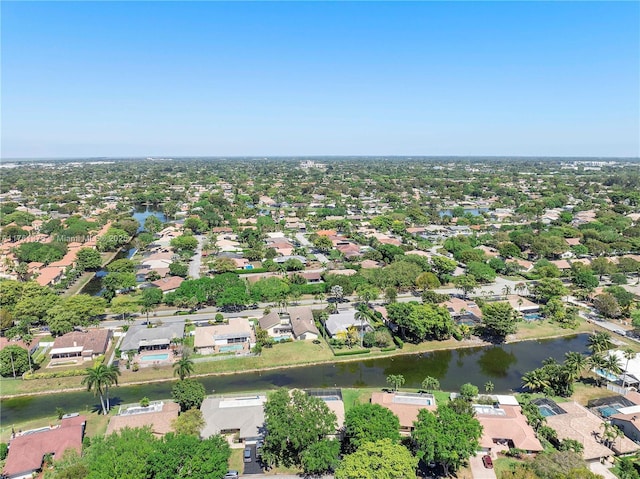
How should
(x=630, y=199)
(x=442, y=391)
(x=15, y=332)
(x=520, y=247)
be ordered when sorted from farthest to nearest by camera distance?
(x=630, y=199) < (x=520, y=247) < (x=15, y=332) < (x=442, y=391)

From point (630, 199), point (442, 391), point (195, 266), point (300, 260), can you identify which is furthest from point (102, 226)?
point (630, 199)

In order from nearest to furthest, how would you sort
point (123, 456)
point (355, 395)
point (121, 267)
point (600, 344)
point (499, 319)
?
point (123, 456) < point (355, 395) < point (600, 344) < point (499, 319) < point (121, 267)

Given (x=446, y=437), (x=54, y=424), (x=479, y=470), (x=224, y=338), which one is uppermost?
(x=446, y=437)

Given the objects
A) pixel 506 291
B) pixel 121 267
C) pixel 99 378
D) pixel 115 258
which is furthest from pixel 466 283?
pixel 115 258

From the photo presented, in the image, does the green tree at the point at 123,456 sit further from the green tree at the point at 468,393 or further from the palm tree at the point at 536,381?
the palm tree at the point at 536,381

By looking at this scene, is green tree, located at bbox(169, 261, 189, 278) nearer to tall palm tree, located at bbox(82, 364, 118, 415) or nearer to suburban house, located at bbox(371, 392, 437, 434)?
tall palm tree, located at bbox(82, 364, 118, 415)

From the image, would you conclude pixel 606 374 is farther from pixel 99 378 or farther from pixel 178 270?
pixel 178 270

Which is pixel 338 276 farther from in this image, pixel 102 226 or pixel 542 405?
pixel 102 226
